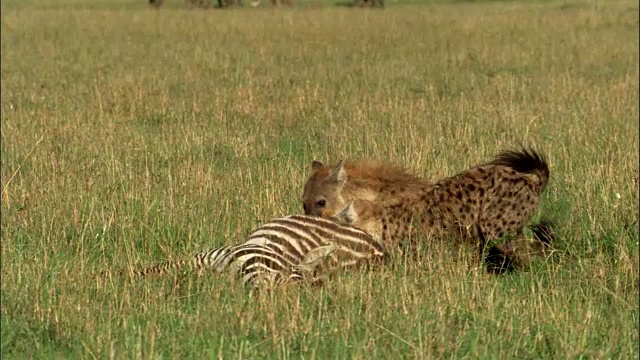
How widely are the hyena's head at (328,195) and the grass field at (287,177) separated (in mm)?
337

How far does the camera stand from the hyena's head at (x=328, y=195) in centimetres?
637

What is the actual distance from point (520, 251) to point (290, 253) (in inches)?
49.0

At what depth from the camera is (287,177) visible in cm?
753

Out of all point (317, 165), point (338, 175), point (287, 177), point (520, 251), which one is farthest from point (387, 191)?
point (287, 177)

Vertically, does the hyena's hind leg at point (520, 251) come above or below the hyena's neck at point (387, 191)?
below

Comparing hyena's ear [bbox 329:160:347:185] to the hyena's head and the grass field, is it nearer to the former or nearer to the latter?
the hyena's head

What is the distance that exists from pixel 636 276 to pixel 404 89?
7.51 m

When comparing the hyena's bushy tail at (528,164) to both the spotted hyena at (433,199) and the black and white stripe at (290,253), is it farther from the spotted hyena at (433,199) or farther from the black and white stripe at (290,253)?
the black and white stripe at (290,253)

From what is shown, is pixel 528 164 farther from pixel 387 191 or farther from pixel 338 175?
pixel 338 175

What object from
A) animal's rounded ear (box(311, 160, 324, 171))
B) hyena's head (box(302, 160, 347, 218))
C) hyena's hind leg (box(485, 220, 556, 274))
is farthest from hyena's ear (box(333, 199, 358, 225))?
hyena's hind leg (box(485, 220, 556, 274))

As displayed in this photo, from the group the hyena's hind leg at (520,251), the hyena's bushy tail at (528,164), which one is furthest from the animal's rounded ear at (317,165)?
the hyena's hind leg at (520,251)

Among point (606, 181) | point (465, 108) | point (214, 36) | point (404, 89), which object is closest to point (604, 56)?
point (404, 89)

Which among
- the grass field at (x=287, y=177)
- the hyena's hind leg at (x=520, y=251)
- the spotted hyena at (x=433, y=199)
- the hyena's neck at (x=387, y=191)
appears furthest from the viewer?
the hyena's neck at (x=387, y=191)

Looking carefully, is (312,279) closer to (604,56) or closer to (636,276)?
(636,276)
